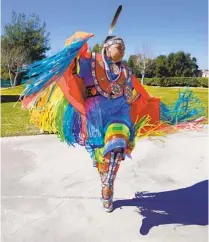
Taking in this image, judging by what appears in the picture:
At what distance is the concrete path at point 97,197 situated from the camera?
2.88 m

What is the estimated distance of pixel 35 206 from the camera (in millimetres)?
3373

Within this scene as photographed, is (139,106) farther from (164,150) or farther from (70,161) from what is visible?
(164,150)

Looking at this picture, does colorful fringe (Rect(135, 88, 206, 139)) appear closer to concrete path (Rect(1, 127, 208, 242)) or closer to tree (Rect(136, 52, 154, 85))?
concrete path (Rect(1, 127, 208, 242))

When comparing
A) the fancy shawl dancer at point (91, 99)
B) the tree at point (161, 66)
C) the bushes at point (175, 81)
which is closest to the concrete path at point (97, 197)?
the fancy shawl dancer at point (91, 99)

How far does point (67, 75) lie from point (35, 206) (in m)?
1.31

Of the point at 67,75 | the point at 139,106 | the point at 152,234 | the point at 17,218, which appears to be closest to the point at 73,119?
the point at 67,75

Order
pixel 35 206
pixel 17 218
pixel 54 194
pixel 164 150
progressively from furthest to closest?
pixel 164 150 < pixel 54 194 < pixel 35 206 < pixel 17 218

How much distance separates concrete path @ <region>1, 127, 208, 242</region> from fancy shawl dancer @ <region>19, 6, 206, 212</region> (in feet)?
1.07

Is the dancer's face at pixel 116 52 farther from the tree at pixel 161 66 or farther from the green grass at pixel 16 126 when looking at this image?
the tree at pixel 161 66

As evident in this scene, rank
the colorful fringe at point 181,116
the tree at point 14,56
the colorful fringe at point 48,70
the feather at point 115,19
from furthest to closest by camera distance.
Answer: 1. the tree at point 14,56
2. the colorful fringe at point 181,116
3. the feather at point 115,19
4. the colorful fringe at point 48,70

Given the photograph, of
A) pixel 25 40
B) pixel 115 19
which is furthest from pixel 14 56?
pixel 115 19

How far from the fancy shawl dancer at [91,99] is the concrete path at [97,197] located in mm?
327

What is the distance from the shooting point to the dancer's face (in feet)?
9.93

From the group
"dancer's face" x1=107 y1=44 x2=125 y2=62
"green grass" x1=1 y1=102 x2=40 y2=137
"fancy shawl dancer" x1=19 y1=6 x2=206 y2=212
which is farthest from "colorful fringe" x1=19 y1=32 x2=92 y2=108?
"green grass" x1=1 y1=102 x2=40 y2=137
